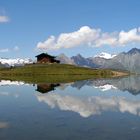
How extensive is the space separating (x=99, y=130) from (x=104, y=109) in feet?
59.4

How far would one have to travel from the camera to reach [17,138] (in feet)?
111

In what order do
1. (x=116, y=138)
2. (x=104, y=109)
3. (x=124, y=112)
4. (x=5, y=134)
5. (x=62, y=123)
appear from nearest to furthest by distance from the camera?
1. (x=116, y=138)
2. (x=5, y=134)
3. (x=62, y=123)
4. (x=124, y=112)
5. (x=104, y=109)

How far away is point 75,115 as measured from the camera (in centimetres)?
4906

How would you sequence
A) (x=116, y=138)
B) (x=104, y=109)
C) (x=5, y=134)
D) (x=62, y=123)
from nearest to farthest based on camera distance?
(x=116, y=138) → (x=5, y=134) → (x=62, y=123) → (x=104, y=109)

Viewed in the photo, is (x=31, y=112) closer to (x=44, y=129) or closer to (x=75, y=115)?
(x=75, y=115)

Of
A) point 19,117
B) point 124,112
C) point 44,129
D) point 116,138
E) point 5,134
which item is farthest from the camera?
point 124,112

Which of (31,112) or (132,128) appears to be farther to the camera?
(31,112)

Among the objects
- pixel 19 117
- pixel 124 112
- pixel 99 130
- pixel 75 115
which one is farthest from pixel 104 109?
pixel 99 130

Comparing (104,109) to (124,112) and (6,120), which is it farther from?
(6,120)

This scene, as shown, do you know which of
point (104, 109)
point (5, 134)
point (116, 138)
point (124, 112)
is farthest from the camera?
point (104, 109)

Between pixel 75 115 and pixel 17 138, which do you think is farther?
pixel 75 115

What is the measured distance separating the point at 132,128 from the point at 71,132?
674cm

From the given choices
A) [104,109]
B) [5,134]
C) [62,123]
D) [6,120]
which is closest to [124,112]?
[104,109]

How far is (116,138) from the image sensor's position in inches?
1325
